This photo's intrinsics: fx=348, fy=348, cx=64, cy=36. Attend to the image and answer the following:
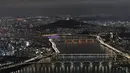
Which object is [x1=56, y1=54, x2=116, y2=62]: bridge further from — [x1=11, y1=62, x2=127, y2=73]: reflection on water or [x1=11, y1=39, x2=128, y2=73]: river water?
[x1=11, y1=62, x2=127, y2=73]: reflection on water

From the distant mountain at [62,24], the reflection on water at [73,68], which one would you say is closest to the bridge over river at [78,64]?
the reflection on water at [73,68]

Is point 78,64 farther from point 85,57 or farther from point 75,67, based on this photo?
point 85,57

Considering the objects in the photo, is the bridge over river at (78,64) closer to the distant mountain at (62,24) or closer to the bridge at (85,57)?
the bridge at (85,57)

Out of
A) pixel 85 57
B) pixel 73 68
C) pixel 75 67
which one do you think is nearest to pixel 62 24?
pixel 85 57

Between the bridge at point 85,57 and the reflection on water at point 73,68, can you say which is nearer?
the reflection on water at point 73,68

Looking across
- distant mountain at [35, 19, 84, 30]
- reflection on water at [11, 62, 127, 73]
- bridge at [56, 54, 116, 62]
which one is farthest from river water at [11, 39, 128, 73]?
distant mountain at [35, 19, 84, 30]

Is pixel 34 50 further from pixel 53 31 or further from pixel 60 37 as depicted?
pixel 53 31

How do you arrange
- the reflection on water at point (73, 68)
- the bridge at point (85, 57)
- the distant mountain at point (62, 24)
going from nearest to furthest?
the reflection on water at point (73, 68) → the bridge at point (85, 57) → the distant mountain at point (62, 24)

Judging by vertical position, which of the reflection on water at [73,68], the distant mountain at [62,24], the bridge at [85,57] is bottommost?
the reflection on water at [73,68]

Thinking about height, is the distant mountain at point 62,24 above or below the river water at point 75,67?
above
